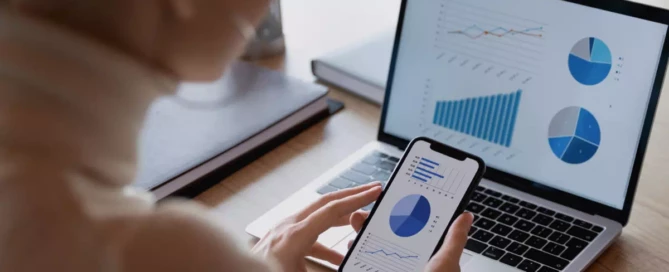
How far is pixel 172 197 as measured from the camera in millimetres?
904

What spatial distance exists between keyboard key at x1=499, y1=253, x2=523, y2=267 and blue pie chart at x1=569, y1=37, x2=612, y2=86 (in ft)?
0.65

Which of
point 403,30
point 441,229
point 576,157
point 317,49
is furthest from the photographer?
point 317,49

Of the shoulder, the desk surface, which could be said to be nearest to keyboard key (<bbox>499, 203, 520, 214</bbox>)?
the desk surface

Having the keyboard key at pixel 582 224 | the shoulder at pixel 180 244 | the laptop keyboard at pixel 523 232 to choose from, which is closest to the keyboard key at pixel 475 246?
the laptop keyboard at pixel 523 232

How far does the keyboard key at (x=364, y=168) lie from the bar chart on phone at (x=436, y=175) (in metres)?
0.14

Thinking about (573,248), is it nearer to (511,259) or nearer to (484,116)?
(511,259)

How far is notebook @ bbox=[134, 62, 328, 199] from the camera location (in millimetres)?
920

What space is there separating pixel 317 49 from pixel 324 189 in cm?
41

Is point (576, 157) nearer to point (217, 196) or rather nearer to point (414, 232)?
point (414, 232)

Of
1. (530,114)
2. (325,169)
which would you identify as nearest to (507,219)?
(530,114)

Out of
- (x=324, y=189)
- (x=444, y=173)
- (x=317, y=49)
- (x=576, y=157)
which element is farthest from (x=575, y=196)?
(x=317, y=49)

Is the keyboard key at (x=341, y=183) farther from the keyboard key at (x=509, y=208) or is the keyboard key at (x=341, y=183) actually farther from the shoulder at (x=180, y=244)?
the shoulder at (x=180, y=244)

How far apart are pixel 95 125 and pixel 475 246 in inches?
19.1

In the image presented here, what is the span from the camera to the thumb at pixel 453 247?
2.29ft
